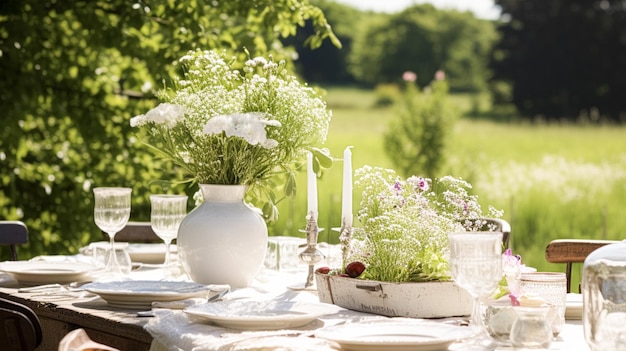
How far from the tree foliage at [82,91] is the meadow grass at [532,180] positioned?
936 mm

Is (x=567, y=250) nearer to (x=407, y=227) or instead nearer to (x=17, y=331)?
(x=407, y=227)

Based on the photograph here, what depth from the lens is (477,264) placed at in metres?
1.97

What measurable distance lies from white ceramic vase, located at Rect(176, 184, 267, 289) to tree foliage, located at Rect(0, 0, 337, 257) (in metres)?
2.37

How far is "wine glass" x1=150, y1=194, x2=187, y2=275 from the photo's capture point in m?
2.95

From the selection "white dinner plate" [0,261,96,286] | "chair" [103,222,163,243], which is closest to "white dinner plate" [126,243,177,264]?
"white dinner plate" [0,261,96,286]

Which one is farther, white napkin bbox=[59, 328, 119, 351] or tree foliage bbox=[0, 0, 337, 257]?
tree foliage bbox=[0, 0, 337, 257]

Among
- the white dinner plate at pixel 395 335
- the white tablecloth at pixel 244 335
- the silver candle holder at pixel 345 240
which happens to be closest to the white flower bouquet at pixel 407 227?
the silver candle holder at pixel 345 240

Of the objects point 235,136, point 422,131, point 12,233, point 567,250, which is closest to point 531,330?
point 235,136

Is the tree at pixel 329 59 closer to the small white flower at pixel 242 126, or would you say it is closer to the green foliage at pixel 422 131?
the green foliage at pixel 422 131

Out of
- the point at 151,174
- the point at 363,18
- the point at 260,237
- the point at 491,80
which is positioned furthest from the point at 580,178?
the point at 363,18

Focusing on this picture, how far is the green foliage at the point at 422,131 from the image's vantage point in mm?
11039

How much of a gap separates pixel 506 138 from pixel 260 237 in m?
24.6

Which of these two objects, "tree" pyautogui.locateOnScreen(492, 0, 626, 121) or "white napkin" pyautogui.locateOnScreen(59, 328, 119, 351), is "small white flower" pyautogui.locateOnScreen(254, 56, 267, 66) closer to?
"white napkin" pyautogui.locateOnScreen(59, 328, 119, 351)

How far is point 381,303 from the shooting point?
2.36 metres
